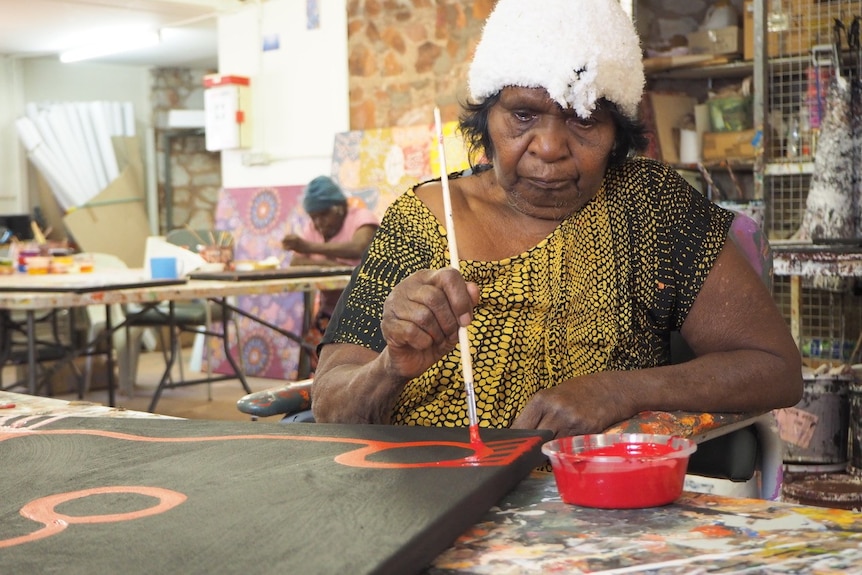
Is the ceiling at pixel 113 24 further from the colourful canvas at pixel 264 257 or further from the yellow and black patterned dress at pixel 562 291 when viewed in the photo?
the yellow and black patterned dress at pixel 562 291

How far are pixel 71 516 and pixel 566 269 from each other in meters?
1.01

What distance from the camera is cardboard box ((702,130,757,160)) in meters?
5.36

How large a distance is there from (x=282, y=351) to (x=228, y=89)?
202 cm

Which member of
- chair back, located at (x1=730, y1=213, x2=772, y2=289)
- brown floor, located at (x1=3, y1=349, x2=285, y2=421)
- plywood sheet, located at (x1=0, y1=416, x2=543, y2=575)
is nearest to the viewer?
plywood sheet, located at (x1=0, y1=416, x2=543, y2=575)

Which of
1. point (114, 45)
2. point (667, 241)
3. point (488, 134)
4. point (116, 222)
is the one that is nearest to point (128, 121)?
point (116, 222)

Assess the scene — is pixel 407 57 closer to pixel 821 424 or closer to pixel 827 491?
pixel 821 424

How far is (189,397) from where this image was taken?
21.3 feet

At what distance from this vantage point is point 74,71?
34.6 ft

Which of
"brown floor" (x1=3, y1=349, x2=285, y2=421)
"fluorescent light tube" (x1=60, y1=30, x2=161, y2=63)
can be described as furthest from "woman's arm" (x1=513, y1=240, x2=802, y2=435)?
"fluorescent light tube" (x1=60, y1=30, x2=161, y2=63)

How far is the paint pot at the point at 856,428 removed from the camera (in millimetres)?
3475

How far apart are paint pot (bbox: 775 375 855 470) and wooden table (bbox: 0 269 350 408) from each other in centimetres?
228

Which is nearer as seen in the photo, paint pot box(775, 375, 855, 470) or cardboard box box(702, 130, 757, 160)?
paint pot box(775, 375, 855, 470)

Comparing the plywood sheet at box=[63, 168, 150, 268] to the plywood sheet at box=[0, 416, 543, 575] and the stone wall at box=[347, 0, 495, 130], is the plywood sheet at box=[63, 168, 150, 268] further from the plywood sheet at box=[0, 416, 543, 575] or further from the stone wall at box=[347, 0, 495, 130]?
the plywood sheet at box=[0, 416, 543, 575]

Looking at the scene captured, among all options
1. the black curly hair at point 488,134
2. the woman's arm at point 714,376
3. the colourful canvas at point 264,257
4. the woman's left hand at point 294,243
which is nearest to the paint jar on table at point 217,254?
the woman's left hand at point 294,243
